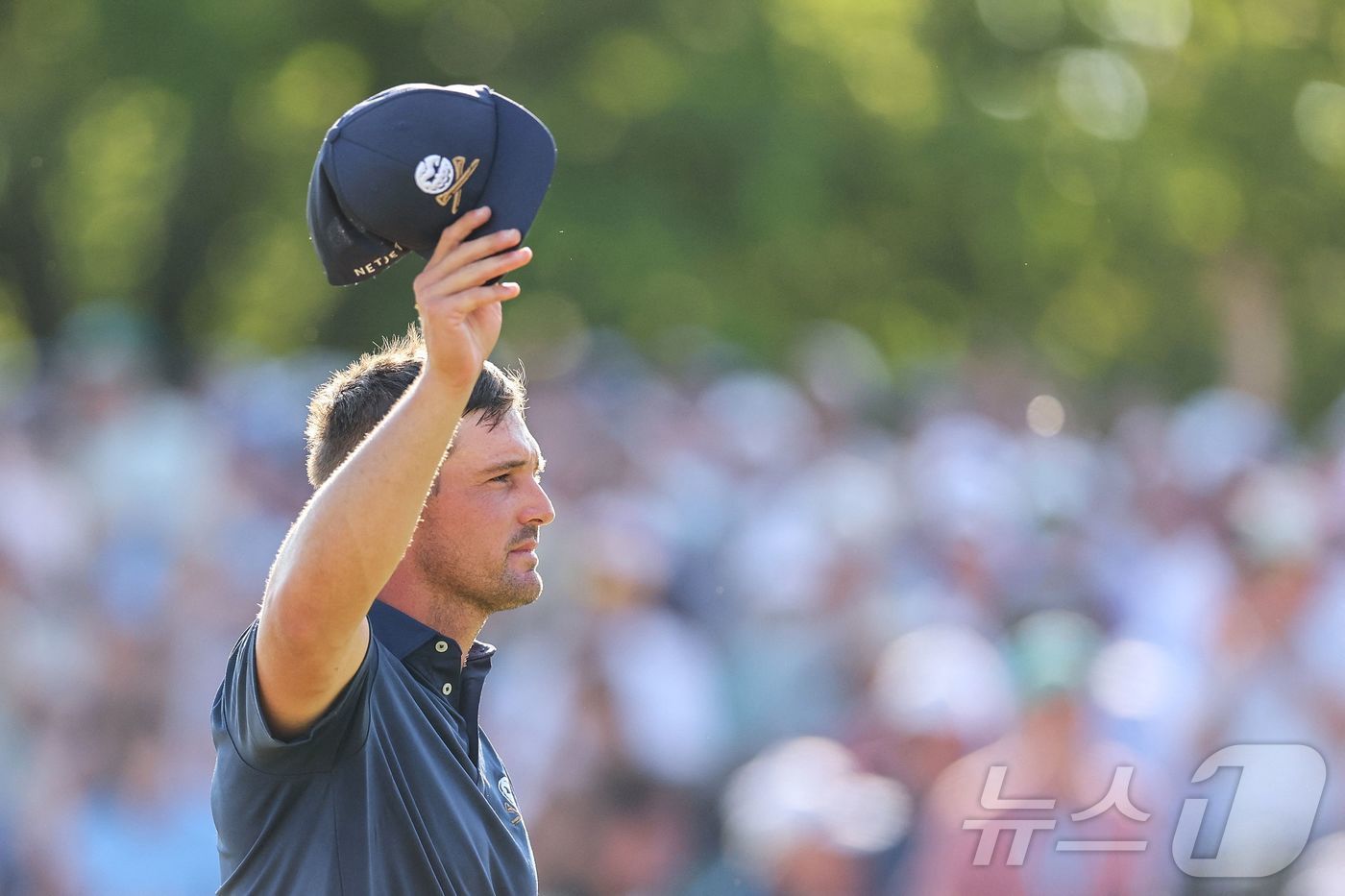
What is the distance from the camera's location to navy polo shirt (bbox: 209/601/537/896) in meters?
2.21

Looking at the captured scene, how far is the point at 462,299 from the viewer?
80.4 inches

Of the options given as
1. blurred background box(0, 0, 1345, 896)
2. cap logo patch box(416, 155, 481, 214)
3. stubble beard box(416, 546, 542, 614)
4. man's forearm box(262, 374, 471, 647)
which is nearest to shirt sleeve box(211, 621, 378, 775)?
man's forearm box(262, 374, 471, 647)

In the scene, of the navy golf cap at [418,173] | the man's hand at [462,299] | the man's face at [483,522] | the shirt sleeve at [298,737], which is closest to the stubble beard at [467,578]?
the man's face at [483,522]

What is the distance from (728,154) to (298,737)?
844 cm

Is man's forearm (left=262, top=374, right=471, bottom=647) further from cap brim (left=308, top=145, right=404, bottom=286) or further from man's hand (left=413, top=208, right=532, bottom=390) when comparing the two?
cap brim (left=308, top=145, right=404, bottom=286)

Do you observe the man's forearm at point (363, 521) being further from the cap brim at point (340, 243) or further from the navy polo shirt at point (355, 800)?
the cap brim at point (340, 243)

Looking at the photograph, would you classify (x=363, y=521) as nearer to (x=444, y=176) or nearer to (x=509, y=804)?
(x=444, y=176)

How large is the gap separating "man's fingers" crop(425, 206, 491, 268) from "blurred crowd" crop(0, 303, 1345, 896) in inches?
154

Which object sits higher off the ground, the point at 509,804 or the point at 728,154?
the point at 728,154

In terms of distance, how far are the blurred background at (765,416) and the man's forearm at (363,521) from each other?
12.7ft

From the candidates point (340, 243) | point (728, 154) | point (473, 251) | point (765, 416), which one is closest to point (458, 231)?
Answer: point (473, 251)

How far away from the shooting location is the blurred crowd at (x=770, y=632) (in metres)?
5.86

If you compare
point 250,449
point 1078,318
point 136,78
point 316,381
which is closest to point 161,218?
point 136,78

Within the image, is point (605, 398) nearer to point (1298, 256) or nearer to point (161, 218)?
point (161, 218)
